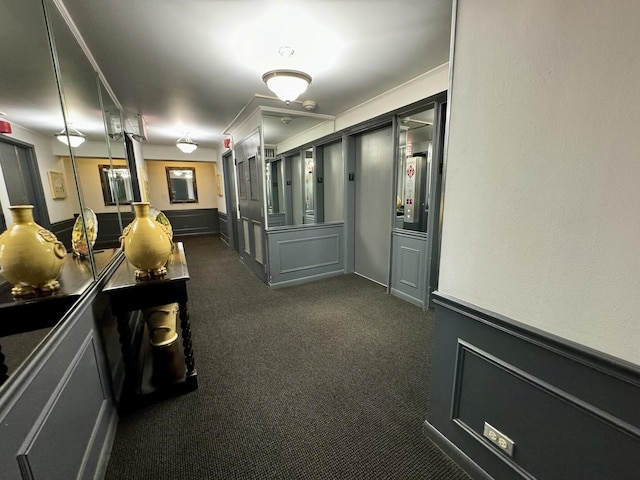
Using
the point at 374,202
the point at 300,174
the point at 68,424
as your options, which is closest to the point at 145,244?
the point at 68,424

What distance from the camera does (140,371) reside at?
197 centimetres

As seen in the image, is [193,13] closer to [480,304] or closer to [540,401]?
[480,304]

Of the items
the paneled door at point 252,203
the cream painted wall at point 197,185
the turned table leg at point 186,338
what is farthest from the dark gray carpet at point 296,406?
the cream painted wall at point 197,185

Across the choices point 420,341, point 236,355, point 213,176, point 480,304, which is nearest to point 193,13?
point 480,304

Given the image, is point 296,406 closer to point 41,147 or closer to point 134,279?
point 134,279

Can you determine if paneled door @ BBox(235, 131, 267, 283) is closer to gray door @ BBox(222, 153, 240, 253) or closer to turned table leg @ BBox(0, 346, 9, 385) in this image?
gray door @ BBox(222, 153, 240, 253)

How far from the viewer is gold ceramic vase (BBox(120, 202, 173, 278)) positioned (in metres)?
1.60

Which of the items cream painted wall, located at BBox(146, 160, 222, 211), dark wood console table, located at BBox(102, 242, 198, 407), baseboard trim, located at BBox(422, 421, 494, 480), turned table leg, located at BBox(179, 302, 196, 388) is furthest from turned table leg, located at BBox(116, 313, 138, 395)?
cream painted wall, located at BBox(146, 160, 222, 211)

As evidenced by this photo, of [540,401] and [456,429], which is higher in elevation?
[540,401]

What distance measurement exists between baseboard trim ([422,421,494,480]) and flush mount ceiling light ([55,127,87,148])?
8.31 ft

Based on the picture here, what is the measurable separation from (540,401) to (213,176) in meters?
8.89

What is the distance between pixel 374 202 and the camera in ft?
12.4

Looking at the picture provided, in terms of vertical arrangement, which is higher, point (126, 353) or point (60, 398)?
point (60, 398)

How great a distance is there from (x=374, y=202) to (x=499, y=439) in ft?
9.86
